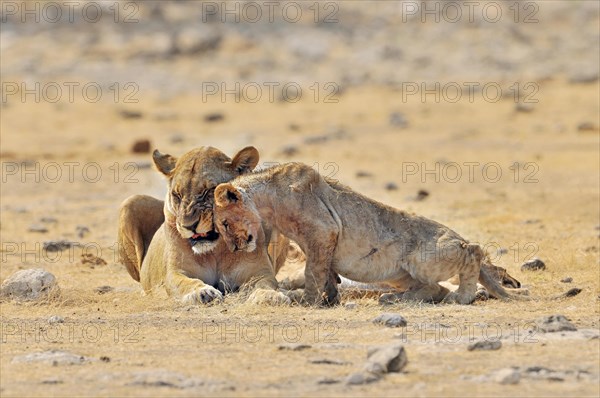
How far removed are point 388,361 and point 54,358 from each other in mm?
2047

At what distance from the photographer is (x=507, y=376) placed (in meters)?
6.95

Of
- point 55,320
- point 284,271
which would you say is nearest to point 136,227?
point 284,271

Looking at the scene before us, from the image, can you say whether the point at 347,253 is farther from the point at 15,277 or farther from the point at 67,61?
the point at 67,61

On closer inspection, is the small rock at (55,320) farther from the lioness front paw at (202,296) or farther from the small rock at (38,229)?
the small rock at (38,229)

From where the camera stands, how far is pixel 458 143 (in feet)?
92.1

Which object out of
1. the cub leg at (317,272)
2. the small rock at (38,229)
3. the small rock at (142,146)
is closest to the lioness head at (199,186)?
the cub leg at (317,272)

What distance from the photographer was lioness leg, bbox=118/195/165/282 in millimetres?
12000

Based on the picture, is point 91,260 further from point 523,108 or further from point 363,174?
point 523,108

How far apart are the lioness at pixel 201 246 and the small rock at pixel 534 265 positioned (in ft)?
7.84

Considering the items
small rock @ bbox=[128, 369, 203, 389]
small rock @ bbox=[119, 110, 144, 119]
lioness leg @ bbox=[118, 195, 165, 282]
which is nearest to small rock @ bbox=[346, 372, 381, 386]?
small rock @ bbox=[128, 369, 203, 389]

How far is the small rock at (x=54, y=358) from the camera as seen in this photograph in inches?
302

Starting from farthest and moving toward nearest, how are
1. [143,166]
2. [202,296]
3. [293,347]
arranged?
[143,166] < [202,296] < [293,347]

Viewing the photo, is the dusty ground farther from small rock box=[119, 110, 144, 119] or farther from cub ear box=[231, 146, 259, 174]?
cub ear box=[231, 146, 259, 174]

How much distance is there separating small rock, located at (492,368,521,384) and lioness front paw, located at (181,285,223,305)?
10.9ft
